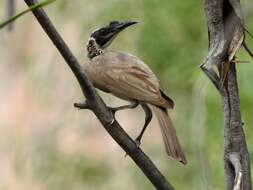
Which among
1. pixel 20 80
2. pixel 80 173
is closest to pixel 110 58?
pixel 80 173

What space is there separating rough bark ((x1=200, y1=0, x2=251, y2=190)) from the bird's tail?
40cm

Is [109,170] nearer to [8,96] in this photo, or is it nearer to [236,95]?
[236,95]

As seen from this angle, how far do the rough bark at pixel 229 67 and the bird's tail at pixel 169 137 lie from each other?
0.40m

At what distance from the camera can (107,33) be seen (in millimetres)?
2895

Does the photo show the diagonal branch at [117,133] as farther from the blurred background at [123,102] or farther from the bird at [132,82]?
the blurred background at [123,102]

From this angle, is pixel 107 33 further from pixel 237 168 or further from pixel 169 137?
pixel 237 168

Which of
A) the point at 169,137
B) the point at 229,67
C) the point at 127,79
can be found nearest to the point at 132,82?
the point at 127,79

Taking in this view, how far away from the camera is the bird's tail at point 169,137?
2328mm

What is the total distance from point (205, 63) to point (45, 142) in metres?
3.26

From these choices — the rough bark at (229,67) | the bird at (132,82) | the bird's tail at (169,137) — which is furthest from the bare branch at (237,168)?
the bird at (132,82)

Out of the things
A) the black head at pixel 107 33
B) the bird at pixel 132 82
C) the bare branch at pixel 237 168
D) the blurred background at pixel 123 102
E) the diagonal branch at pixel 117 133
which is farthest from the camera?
the blurred background at pixel 123 102

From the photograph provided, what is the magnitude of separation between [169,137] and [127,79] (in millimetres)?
198

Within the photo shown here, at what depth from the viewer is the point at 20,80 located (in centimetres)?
995

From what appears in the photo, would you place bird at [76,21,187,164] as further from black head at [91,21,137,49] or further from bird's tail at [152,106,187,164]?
black head at [91,21,137,49]
